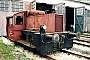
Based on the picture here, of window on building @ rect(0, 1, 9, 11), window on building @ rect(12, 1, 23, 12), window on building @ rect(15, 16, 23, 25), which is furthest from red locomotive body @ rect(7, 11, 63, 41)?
window on building @ rect(12, 1, 23, 12)

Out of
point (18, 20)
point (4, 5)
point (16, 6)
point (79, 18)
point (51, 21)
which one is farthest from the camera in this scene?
point (79, 18)

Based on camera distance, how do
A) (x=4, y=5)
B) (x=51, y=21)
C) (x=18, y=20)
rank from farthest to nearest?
1. (x=4, y=5)
2. (x=18, y=20)
3. (x=51, y=21)

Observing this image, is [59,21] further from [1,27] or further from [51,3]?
[51,3]

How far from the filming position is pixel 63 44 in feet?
25.5

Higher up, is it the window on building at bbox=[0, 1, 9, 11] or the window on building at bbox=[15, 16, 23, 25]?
the window on building at bbox=[0, 1, 9, 11]

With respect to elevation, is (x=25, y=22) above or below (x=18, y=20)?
below

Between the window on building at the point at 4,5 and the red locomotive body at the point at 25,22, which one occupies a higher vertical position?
the window on building at the point at 4,5

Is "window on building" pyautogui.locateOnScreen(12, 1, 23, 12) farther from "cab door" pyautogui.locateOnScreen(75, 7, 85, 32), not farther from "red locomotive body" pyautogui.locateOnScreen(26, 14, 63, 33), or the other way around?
"cab door" pyautogui.locateOnScreen(75, 7, 85, 32)

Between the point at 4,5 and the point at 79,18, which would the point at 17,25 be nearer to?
the point at 4,5

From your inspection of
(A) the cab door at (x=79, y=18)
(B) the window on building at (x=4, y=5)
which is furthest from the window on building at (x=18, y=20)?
(A) the cab door at (x=79, y=18)

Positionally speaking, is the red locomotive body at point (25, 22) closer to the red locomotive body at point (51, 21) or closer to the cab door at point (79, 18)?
the red locomotive body at point (51, 21)

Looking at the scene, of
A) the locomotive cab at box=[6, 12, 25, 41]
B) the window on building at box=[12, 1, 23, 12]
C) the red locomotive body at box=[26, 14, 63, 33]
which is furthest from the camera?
the window on building at box=[12, 1, 23, 12]

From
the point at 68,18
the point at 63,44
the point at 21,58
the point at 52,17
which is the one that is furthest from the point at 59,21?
the point at 68,18

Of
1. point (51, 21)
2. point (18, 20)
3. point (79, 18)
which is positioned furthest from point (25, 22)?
point (79, 18)
